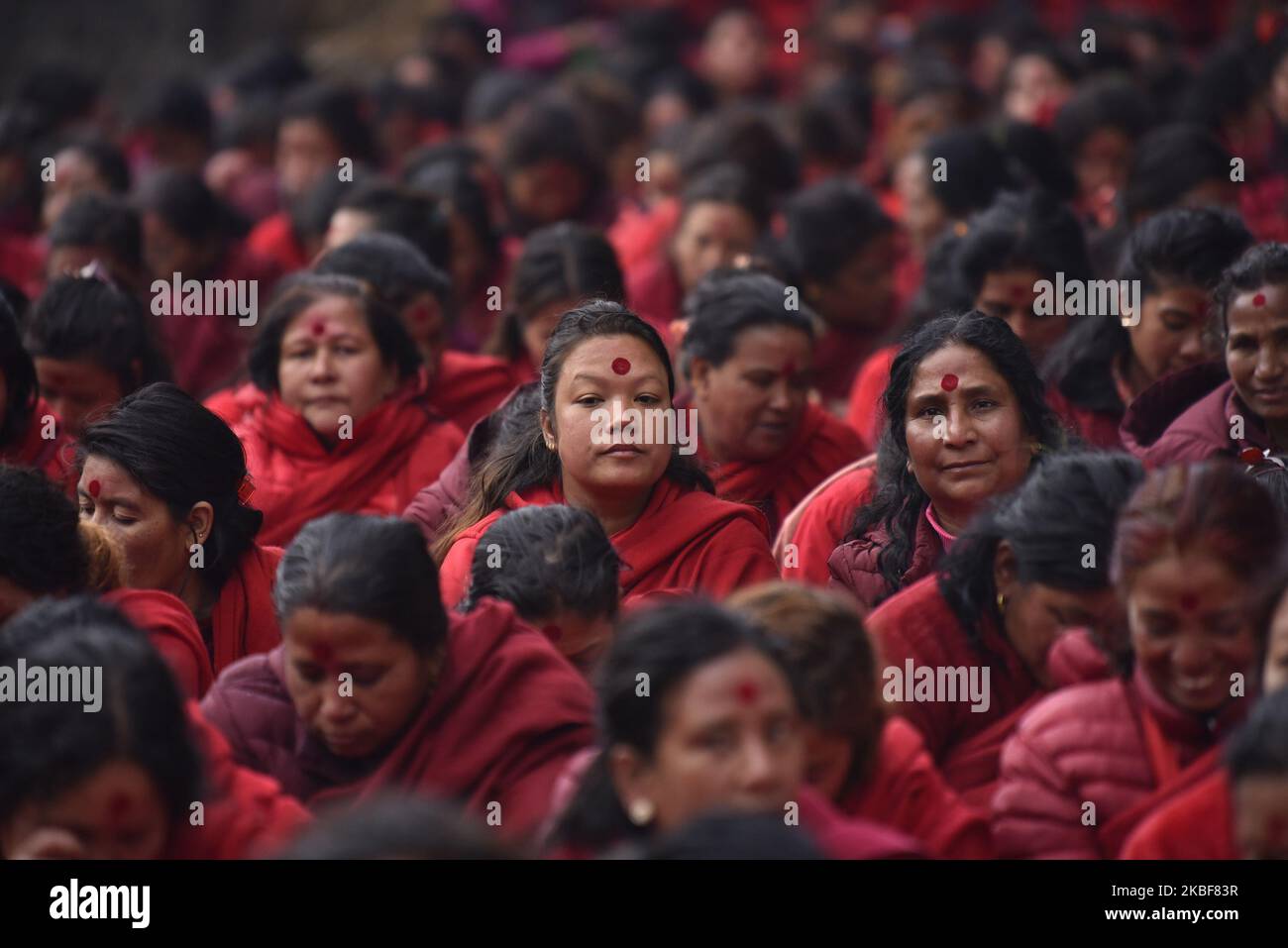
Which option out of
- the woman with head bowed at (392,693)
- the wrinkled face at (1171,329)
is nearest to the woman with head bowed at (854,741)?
the woman with head bowed at (392,693)

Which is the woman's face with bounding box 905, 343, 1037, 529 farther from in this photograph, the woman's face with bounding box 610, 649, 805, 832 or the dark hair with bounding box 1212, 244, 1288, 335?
the woman's face with bounding box 610, 649, 805, 832

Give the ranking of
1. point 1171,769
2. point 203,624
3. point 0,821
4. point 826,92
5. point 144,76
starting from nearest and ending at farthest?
point 0,821 < point 1171,769 < point 203,624 < point 826,92 < point 144,76

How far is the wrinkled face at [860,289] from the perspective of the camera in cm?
699

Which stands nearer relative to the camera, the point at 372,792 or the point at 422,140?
the point at 372,792

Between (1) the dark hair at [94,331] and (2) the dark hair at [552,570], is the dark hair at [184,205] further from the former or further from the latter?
(2) the dark hair at [552,570]

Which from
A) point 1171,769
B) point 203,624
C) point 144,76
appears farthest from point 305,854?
point 144,76

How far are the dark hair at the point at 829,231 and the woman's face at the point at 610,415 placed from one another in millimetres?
2492

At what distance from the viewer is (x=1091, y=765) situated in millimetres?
3318

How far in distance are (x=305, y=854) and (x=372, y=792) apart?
1.02 m

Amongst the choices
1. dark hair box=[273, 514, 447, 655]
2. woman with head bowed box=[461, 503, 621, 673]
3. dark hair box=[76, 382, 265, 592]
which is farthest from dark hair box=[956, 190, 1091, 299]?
dark hair box=[273, 514, 447, 655]

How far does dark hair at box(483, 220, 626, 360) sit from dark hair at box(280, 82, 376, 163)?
10.9 feet

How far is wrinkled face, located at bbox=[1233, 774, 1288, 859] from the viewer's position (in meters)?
2.76

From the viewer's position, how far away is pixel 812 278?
6969 millimetres

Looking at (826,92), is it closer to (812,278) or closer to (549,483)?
(812,278)
